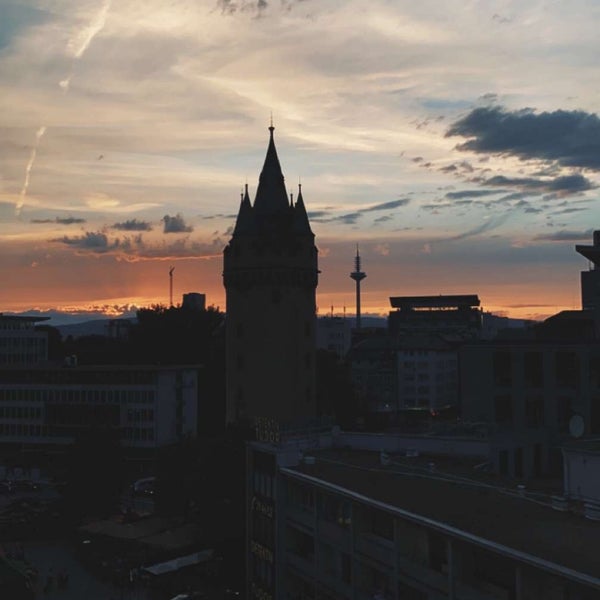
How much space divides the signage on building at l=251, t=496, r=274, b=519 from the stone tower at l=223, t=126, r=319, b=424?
4381 centimetres

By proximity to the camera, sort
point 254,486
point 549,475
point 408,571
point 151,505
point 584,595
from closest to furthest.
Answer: point 584,595
point 408,571
point 254,486
point 549,475
point 151,505

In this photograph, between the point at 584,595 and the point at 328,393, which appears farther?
the point at 328,393

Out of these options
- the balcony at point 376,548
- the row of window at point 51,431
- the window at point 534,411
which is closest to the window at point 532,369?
the window at point 534,411

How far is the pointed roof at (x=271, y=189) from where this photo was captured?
340 ft

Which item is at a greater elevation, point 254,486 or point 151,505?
point 254,486

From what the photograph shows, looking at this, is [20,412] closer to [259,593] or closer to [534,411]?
[259,593]

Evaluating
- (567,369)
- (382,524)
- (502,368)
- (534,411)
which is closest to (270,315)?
(502,368)

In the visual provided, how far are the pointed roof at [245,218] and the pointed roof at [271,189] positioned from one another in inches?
38.7

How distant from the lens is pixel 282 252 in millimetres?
100875

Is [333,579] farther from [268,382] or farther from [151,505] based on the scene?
[268,382]

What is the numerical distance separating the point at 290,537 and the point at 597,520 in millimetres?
20720

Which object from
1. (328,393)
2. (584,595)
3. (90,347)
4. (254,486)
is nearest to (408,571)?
(584,595)

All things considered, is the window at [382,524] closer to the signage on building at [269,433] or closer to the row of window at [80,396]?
the signage on building at [269,433]

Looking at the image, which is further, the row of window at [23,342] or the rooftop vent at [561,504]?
the row of window at [23,342]
